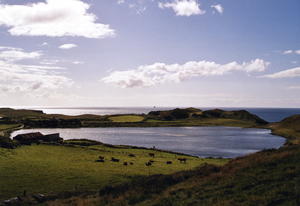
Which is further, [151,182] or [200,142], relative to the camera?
[200,142]

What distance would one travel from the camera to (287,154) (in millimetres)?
31031

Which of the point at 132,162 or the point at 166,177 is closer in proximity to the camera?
the point at 166,177

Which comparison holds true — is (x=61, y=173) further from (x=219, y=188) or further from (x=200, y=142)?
(x=200, y=142)

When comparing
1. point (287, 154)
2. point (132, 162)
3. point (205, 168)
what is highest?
point (287, 154)

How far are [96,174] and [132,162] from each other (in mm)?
14208

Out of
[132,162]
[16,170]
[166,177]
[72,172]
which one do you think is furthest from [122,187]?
[132,162]

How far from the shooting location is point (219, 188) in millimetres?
25391

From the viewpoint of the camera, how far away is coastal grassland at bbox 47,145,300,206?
21.2 m

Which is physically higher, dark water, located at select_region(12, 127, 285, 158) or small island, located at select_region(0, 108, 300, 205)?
A: small island, located at select_region(0, 108, 300, 205)

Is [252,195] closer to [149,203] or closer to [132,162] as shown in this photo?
[149,203]

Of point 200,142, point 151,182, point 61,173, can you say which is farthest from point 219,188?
point 200,142

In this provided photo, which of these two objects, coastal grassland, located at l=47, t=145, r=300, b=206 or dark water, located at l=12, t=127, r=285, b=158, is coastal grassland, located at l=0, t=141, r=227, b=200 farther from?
dark water, located at l=12, t=127, r=285, b=158

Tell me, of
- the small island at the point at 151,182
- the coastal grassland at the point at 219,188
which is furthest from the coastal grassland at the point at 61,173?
the coastal grassland at the point at 219,188

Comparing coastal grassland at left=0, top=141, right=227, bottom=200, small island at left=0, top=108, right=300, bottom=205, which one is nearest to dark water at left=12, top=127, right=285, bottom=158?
coastal grassland at left=0, top=141, right=227, bottom=200
